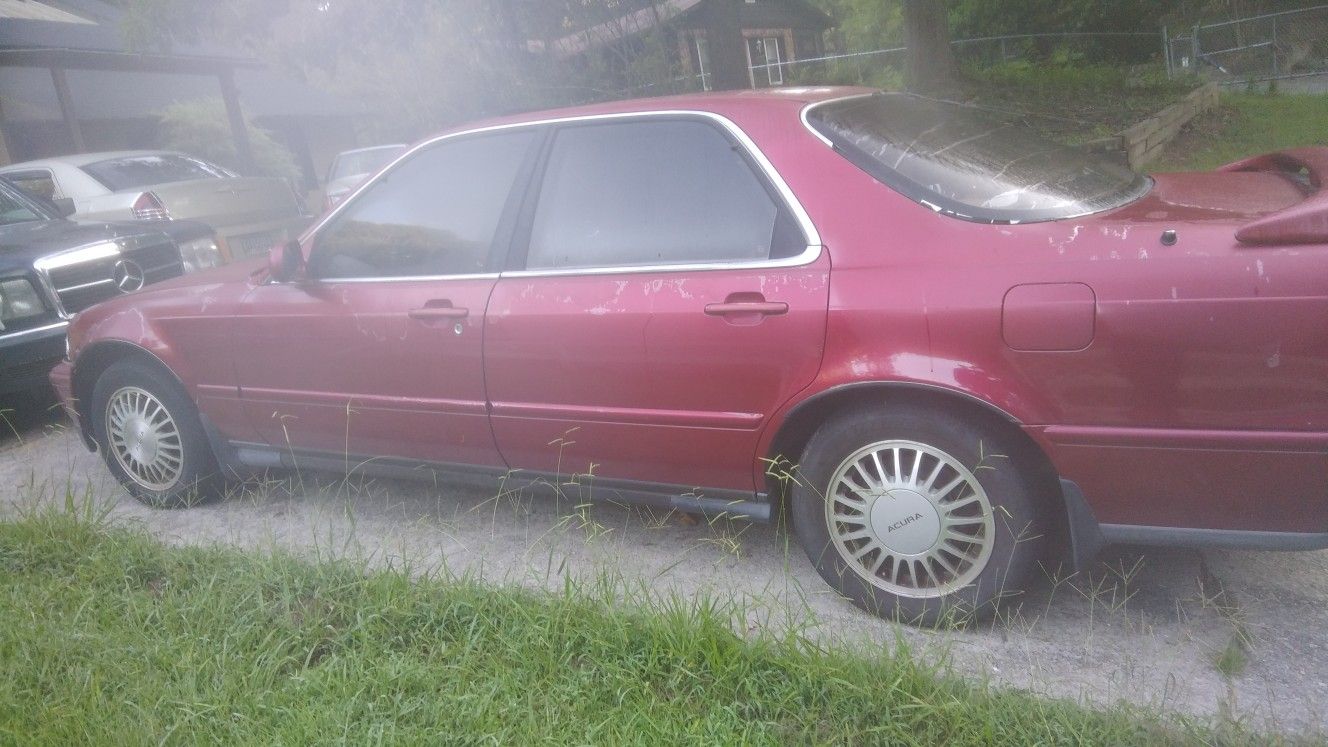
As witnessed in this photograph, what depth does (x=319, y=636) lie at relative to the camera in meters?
3.01

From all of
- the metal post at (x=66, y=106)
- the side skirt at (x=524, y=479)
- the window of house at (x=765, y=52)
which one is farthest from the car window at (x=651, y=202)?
the window of house at (x=765, y=52)

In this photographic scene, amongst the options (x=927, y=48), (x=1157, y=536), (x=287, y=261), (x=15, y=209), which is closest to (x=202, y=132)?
(x=15, y=209)

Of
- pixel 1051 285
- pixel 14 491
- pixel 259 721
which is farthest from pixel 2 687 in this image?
pixel 1051 285

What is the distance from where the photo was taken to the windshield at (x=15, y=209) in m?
6.99

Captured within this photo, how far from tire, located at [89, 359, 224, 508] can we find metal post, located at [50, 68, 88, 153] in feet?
47.0

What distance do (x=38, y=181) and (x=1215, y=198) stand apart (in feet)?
30.8

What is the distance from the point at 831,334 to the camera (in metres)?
2.93

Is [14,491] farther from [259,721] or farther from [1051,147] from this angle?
[1051,147]

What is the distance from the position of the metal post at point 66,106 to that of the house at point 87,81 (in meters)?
0.02

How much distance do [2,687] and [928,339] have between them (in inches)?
110

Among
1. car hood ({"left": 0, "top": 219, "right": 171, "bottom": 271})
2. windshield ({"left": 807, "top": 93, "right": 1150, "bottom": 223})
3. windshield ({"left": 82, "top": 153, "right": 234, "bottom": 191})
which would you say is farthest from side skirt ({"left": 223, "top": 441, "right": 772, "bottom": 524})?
windshield ({"left": 82, "top": 153, "right": 234, "bottom": 191})

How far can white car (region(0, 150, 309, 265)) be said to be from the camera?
27.6ft

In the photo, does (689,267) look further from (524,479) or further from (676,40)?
(676,40)

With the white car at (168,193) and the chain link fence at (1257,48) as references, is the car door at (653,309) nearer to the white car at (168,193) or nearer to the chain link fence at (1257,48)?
the white car at (168,193)
